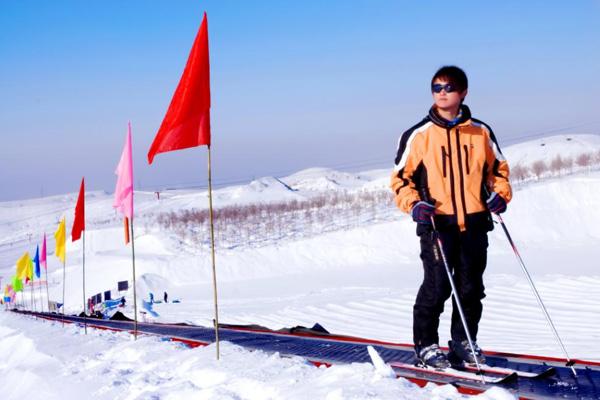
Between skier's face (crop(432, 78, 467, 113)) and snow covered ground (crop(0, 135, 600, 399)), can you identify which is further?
snow covered ground (crop(0, 135, 600, 399))

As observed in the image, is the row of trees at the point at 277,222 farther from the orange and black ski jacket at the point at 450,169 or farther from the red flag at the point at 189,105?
the orange and black ski jacket at the point at 450,169

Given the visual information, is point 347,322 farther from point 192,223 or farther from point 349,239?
point 192,223

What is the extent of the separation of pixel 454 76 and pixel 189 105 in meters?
2.74

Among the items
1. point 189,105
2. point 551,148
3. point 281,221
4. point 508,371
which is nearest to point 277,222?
point 281,221

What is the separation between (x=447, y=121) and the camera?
356cm

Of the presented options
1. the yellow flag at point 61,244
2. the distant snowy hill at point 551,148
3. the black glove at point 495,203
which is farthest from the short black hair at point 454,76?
the distant snowy hill at point 551,148

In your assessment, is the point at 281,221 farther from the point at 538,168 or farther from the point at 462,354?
the point at 462,354

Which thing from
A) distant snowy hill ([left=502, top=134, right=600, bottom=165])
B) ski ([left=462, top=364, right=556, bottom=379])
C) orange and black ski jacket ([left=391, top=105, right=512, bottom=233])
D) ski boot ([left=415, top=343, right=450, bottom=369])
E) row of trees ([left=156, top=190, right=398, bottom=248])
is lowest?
row of trees ([left=156, top=190, right=398, bottom=248])

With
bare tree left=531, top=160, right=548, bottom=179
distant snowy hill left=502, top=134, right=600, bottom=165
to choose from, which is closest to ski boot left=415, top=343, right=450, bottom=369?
bare tree left=531, top=160, right=548, bottom=179

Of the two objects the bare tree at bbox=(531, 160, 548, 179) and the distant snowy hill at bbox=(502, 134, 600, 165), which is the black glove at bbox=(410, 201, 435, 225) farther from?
the distant snowy hill at bbox=(502, 134, 600, 165)

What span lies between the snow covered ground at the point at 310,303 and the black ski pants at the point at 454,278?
53 centimetres

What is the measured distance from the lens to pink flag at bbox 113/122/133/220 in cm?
841

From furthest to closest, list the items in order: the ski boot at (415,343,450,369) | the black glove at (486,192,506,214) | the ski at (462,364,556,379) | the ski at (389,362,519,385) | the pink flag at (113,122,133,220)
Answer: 1. the pink flag at (113,122,133,220)
2. the ski boot at (415,343,450,369)
3. the black glove at (486,192,506,214)
4. the ski at (462,364,556,379)
5. the ski at (389,362,519,385)

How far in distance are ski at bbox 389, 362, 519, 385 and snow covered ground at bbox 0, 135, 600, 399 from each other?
1.10 ft
